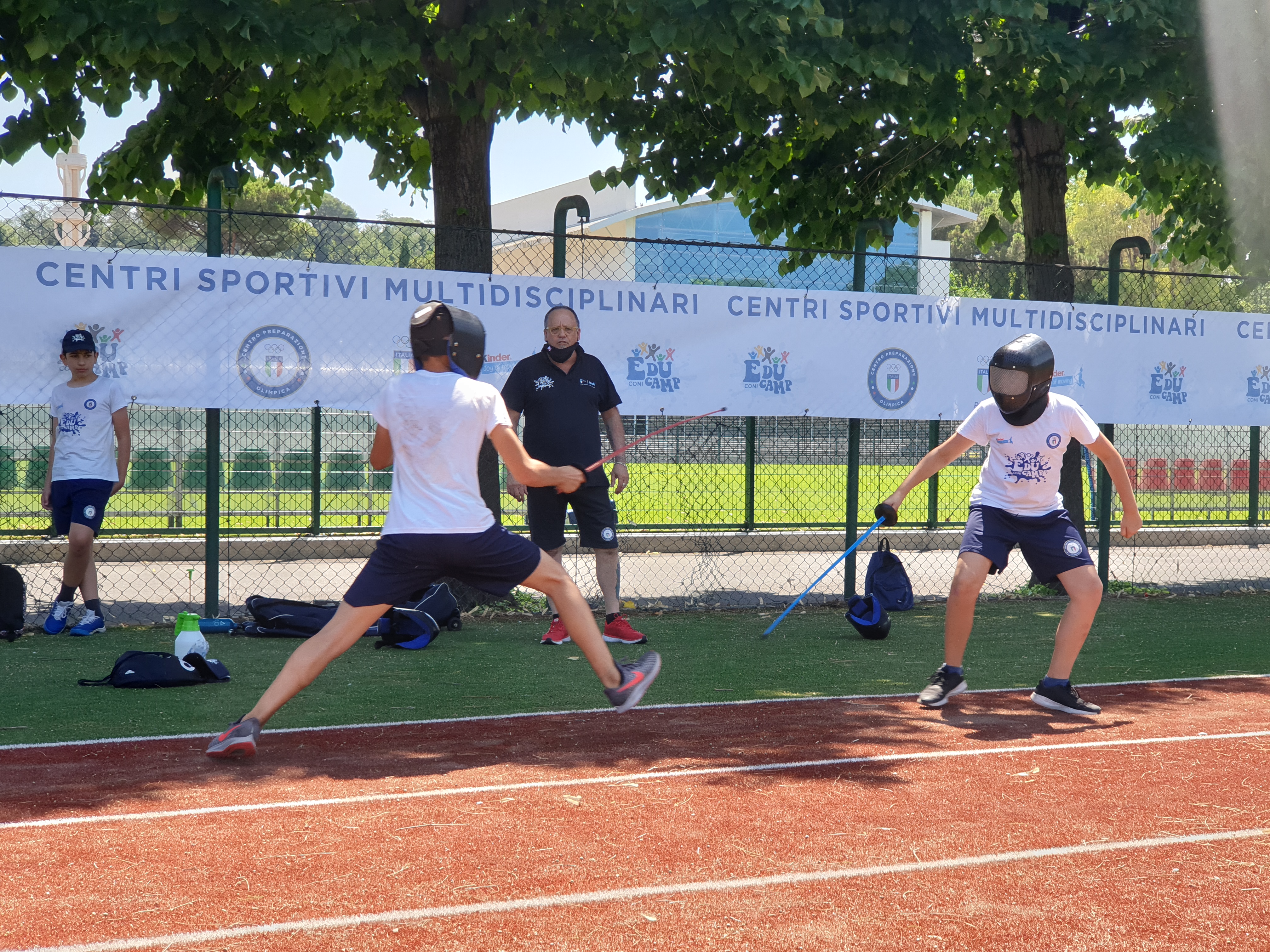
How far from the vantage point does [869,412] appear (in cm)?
1037

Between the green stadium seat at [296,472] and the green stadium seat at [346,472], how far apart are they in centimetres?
18

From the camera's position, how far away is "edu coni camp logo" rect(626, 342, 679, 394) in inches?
376

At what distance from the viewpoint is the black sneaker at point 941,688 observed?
6359 millimetres

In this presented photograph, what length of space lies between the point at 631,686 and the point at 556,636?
9.68 ft

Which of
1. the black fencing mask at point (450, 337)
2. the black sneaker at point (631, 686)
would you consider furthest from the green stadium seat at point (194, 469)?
the black sneaker at point (631, 686)

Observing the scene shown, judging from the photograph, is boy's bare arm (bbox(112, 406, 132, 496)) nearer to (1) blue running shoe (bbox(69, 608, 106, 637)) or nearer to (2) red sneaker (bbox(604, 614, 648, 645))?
(1) blue running shoe (bbox(69, 608, 106, 637))

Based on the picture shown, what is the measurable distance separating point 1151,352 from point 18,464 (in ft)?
36.0

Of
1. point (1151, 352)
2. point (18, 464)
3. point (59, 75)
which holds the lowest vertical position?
point (18, 464)

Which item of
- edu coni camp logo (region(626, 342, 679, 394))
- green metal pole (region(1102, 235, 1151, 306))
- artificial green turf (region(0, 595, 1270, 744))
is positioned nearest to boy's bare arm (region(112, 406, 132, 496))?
artificial green turf (region(0, 595, 1270, 744))

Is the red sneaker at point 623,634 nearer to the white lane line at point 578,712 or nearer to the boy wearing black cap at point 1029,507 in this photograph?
the white lane line at point 578,712

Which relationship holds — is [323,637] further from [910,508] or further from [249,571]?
[910,508]

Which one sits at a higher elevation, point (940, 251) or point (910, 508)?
point (940, 251)

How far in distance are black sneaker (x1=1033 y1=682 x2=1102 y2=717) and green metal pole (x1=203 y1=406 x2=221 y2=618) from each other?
568cm

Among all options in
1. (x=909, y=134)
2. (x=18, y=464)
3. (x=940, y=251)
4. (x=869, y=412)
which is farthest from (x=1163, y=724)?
(x=940, y=251)
